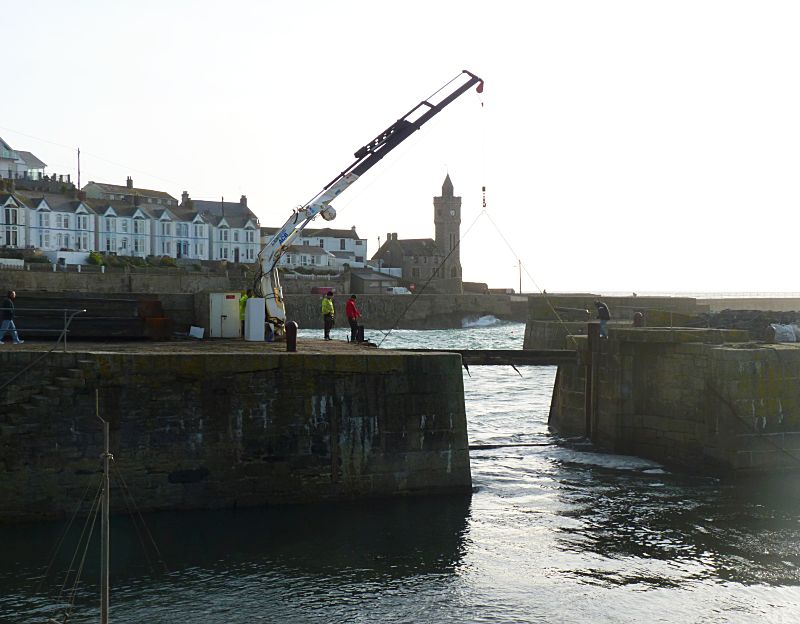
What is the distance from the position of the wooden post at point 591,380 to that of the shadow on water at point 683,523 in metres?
2.47

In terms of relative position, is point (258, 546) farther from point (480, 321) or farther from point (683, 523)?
point (480, 321)

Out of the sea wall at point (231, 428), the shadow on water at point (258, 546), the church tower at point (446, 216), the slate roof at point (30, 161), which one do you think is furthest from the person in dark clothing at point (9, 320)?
the slate roof at point (30, 161)

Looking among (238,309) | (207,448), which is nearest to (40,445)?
(207,448)

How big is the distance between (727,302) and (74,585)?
81.3m

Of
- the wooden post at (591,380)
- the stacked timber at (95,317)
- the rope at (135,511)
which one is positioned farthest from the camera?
the wooden post at (591,380)

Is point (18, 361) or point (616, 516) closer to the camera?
point (18, 361)

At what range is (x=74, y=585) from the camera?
41.9ft

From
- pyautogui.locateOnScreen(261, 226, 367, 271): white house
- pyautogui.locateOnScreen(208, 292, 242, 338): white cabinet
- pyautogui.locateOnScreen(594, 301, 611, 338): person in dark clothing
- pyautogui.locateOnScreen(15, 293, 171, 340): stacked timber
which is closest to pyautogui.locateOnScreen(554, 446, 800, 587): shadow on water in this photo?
pyautogui.locateOnScreen(594, 301, 611, 338): person in dark clothing

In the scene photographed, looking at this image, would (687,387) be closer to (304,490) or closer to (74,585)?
(304,490)

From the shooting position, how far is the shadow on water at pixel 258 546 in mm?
13266

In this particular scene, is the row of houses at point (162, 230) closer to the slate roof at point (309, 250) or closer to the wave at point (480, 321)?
the slate roof at point (309, 250)

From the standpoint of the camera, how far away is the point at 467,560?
1440 centimetres

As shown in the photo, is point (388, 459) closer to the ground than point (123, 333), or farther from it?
closer to the ground

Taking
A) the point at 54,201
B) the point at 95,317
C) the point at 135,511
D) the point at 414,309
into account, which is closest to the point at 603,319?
the point at 135,511
